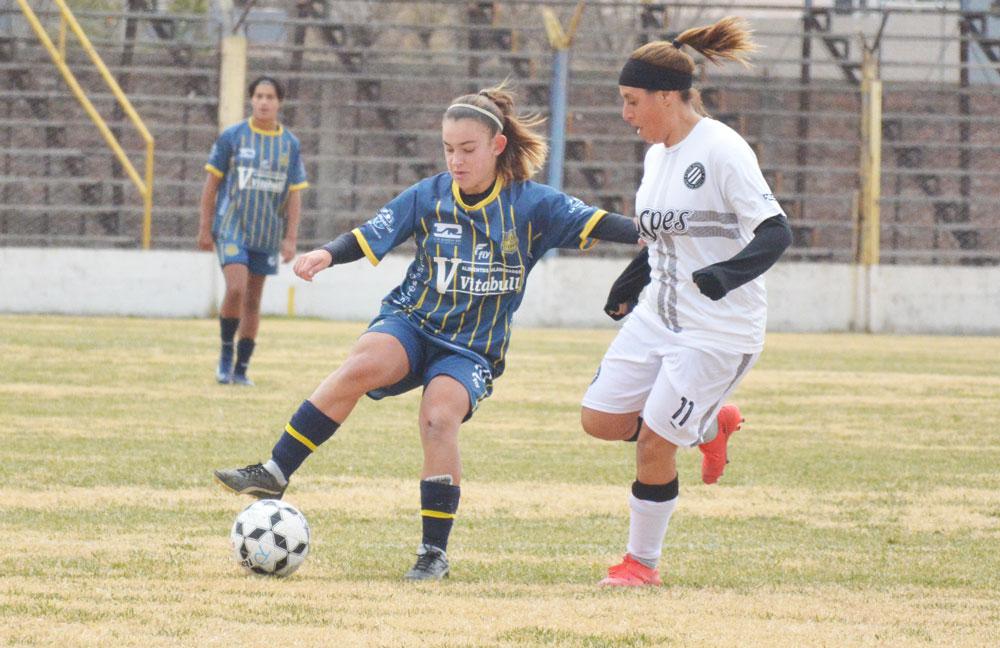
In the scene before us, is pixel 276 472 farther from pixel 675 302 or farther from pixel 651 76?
pixel 651 76

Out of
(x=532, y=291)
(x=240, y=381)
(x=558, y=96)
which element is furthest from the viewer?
(x=558, y=96)

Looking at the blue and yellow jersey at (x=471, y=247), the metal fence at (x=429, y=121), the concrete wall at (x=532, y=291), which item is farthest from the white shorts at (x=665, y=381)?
the metal fence at (x=429, y=121)

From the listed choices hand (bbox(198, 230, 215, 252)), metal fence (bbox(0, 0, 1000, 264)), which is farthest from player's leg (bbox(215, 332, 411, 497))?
metal fence (bbox(0, 0, 1000, 264))

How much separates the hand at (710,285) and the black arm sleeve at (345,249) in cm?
121

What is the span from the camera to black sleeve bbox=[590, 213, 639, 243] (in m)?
5.61

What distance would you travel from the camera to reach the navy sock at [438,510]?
17.2 feet

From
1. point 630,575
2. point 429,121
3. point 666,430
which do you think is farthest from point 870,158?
point 630,575

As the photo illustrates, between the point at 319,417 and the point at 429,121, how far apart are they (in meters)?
20.0

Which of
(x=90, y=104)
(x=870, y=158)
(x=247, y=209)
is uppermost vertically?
(x=90, y=104)

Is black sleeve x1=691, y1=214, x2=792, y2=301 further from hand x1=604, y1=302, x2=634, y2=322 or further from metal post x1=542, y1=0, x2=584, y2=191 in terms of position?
metal post x1=542, y1=0, x2=584, y2=191

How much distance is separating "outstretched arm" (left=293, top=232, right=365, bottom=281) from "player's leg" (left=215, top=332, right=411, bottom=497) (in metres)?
0.29

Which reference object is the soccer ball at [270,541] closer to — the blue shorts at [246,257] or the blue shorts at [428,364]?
the blue shorts at [428,364]

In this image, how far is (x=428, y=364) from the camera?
219 inches

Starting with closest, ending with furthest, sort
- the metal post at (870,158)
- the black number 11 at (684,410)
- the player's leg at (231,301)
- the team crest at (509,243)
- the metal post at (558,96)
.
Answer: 1. the black number 11 at (684,410)
2. the team crest at (509,243)
3. the player's leg at (231,301)
4. the metal post at (558,96)
5. the metal post at (870,158)
